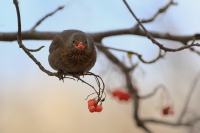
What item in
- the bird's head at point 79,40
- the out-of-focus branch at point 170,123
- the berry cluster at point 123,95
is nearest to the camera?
the bird's head at point 79,40

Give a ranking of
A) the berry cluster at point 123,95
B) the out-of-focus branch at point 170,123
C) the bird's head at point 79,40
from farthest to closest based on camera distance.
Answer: the berry cluster at point 123,95 < the out-of-focus branch at point 170,123 < the bird's head at point 79,40

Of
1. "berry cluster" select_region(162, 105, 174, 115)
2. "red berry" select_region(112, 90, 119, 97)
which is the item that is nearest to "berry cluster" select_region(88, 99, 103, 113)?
"berry cluster" select_region(162, 105, 174, 115)

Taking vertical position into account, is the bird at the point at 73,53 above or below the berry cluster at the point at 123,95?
below

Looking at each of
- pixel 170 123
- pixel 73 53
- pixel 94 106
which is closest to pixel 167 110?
pixel 170 123

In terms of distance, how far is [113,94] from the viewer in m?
2.02

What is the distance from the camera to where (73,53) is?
96 centimetres

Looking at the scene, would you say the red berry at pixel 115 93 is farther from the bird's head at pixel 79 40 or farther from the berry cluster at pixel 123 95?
the bird's head at pixel 79 40

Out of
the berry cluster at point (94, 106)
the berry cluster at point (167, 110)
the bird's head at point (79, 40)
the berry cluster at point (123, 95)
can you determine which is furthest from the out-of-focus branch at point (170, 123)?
the bird's head at point (79, 40)

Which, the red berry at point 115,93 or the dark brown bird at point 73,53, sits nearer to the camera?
the dark brown bird at point 73,53

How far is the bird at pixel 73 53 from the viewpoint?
0.93 meters

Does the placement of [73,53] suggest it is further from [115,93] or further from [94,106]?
[115,93]

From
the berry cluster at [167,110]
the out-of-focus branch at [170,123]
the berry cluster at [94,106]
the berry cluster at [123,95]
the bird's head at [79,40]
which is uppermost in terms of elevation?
the berry cluster at [123,95]

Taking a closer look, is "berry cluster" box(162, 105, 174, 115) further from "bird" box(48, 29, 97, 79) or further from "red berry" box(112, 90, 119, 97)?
"bird" box(48, 29, 97, 79)

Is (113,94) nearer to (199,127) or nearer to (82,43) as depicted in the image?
(199,127)
